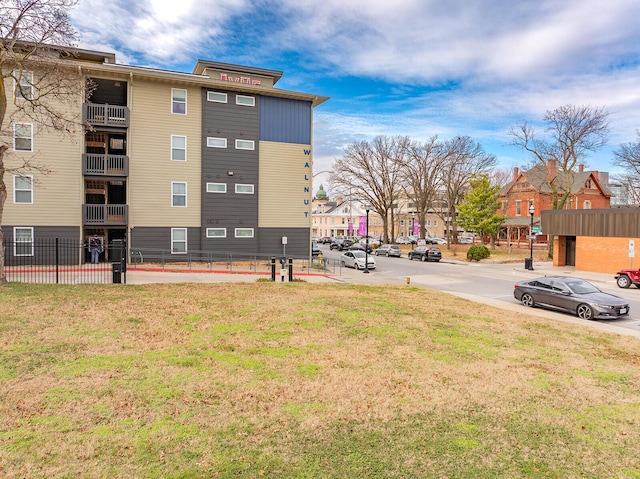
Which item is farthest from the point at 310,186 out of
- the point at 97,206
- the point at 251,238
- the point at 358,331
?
the point at 358,331

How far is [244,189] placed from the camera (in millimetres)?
30250

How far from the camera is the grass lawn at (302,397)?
4676 millimetres

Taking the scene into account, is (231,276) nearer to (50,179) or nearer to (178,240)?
(178,240)

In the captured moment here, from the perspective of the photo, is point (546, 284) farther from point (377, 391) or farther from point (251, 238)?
point (251, 238)

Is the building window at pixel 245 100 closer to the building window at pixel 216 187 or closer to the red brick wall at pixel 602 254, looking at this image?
the building window at pixel 216 187

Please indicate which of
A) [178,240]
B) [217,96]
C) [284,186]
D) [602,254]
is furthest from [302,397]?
[602,254]

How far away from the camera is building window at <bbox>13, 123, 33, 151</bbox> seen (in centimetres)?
2492

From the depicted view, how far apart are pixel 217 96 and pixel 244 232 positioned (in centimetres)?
954

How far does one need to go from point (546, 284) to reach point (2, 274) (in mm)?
20707

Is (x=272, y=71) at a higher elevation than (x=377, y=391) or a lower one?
higher

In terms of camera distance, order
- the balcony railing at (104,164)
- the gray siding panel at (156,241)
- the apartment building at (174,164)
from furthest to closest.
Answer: the gray siding panel at (156,241), the balcony railing at (104,164), the apartment building at (174,164)

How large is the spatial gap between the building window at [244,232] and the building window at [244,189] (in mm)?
2574

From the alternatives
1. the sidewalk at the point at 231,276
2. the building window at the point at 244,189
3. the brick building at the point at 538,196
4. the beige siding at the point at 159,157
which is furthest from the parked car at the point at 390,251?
the beige siding at the point at 159,157

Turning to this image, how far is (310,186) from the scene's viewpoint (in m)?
32.4
